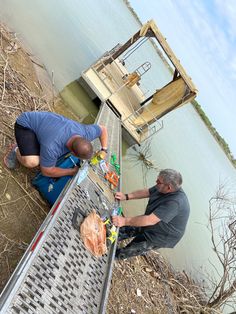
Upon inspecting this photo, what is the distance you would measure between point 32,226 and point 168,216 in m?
1.64

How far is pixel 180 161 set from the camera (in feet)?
49.1

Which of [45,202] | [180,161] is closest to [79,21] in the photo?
[180,161]

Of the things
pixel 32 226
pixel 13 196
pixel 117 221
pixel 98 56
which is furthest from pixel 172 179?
pixel 98 56

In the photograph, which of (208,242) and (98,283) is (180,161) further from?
(98,283)

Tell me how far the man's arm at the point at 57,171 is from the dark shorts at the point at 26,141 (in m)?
0.25

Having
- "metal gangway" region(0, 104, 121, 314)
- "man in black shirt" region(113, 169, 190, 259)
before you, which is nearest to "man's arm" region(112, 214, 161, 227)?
"man in black shirt" region(113, 169, 190, 259)

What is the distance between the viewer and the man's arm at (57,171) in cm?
449

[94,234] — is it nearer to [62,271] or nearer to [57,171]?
[62,271]

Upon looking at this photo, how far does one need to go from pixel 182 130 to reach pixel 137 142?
8034 mm

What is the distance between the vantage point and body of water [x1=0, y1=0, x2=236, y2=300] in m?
10.2

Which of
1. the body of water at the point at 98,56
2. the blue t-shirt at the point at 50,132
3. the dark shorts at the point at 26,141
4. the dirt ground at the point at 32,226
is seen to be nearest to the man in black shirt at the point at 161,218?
the dirt ground at the point at 32,226

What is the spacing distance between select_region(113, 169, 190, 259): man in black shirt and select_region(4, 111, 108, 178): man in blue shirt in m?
1.03

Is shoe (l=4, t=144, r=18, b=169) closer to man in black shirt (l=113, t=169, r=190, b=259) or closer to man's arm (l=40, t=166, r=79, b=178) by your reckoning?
Answer: man's arm (l=40, t=166, r=79, b=178)

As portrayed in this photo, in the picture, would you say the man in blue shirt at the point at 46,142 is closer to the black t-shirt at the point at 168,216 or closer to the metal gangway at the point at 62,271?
the metal gangway at the point at 62,271
